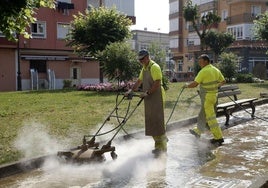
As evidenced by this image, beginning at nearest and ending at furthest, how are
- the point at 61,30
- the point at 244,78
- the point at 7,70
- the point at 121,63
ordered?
the point at 121,63 < the point at 244,78 < the point at 7,70 < the point at 61,30

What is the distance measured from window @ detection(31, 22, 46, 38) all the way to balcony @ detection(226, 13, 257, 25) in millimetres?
26932

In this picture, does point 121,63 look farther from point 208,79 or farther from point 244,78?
point 244,78

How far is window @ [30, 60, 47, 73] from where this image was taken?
3594 centimetres

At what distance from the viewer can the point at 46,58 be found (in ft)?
119

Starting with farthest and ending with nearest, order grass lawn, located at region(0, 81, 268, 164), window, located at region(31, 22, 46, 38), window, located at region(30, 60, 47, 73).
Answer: window, located at region(31, 22, 46, 38), window, located at region(30, 60, 47, 73), grass lawn, located at region(0, 81, 268, 164)

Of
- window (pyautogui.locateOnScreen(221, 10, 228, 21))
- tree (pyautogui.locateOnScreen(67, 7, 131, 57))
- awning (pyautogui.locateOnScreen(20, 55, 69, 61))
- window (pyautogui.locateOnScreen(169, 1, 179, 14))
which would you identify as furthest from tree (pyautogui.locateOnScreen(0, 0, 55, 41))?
window (pyautogui.locateOnScreen(169, 1, 179, 14))

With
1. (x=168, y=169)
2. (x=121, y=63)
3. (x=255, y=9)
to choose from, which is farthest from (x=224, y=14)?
(x=168, y=169)

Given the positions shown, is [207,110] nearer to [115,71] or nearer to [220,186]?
[220,186]

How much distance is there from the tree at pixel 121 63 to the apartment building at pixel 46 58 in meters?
13.8

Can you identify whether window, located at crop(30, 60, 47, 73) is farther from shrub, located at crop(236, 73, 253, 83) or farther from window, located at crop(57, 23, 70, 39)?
shrub, located at crop(236, 73, 253, 83)

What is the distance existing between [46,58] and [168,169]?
31097 mm

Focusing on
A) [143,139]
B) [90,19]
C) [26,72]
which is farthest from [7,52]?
[143,139]

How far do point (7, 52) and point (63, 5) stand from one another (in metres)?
7.06

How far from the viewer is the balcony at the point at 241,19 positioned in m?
52.6
